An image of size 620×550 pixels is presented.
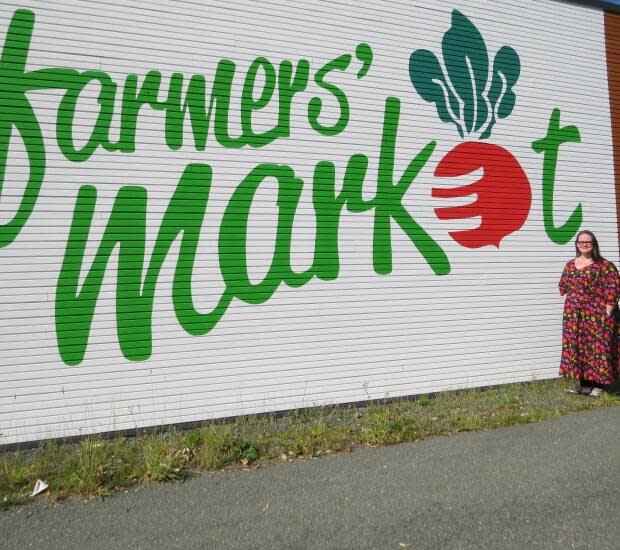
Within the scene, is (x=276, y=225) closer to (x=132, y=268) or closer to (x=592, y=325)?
(x=132, y=268)

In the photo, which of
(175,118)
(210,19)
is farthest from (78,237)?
(210,19)

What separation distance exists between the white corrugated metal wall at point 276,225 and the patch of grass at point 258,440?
34 cm

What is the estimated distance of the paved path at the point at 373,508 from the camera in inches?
133

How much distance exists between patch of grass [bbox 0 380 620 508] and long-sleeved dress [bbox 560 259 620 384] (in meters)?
0.37

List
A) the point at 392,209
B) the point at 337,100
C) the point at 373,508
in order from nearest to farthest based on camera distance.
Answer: the point at 373,508, the point at 337,100, the point at 392,209

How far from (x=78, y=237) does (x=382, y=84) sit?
442 cm

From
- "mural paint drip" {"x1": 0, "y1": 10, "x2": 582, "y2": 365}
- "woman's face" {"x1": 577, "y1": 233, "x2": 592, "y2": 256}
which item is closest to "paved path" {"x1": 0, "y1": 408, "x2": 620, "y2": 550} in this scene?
"mural paint drip" {"x1": 0, "y1": 10, "x2": 582, "y2": 365}

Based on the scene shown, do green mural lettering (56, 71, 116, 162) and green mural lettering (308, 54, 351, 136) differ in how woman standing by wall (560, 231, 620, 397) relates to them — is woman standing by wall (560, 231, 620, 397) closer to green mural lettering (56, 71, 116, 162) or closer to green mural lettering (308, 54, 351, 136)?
green mural lettering (308, 54, 351, 136)

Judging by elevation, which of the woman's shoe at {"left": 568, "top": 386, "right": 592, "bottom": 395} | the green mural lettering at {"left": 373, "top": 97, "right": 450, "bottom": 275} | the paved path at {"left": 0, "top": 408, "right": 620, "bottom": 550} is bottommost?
the woman's shoe at {"left": 568, "top": 386, "right": 592, "bottom": 395}

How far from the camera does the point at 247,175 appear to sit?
639 cm

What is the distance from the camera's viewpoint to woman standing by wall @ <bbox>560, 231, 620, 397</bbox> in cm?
659

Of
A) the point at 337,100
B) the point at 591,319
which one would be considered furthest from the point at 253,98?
the point at 591,319

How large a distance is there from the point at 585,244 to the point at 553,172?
Answer: 1.84 meters

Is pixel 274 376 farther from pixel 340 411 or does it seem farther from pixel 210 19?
pixel 210 19
